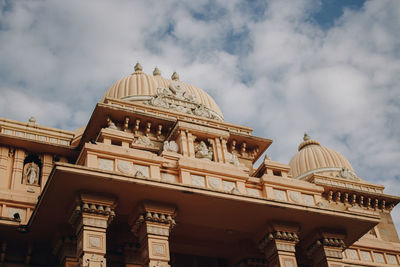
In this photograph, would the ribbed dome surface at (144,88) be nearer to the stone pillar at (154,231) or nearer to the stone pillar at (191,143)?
the stone pillar at (191,143)

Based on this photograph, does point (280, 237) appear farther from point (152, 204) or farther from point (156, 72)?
point (156, 72)

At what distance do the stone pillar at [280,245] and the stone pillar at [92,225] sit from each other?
20.7 feet

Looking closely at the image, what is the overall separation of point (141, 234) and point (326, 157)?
25.1 meters

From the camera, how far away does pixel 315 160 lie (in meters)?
42.0

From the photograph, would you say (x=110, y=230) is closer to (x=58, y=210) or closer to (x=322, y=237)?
(x=58, y=210)

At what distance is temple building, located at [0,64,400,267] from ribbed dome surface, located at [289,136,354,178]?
1352 centimetres

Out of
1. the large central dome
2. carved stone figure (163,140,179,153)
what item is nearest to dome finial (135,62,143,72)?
the large central dome

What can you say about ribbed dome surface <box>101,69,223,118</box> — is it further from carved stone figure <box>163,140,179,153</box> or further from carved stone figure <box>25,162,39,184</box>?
carved stone figure <box>25,162,39,184</box>

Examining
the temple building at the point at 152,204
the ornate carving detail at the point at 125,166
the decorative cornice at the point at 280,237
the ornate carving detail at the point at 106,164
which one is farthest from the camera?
the decorative cornice at the point at 280,237

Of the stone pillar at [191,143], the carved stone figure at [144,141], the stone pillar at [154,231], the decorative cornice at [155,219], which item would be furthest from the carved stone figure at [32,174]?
the stone pillar at [191,143]

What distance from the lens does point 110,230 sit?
21.4m

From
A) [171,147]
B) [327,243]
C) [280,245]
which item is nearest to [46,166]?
[171,147]

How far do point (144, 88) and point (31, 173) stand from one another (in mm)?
10987

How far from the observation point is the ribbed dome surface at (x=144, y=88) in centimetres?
3297
